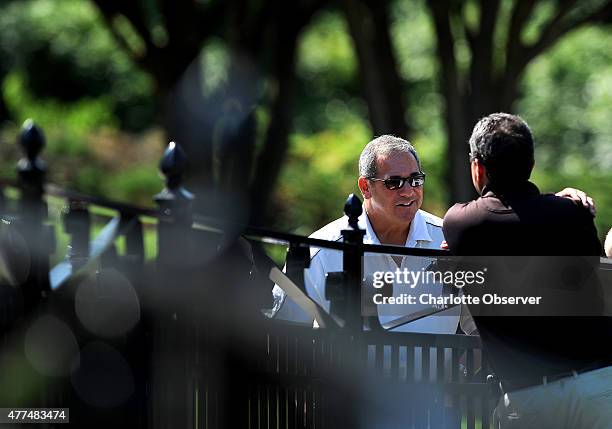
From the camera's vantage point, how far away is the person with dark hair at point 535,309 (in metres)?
3.51

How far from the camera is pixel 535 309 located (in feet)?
11.5

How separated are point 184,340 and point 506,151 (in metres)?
1.42

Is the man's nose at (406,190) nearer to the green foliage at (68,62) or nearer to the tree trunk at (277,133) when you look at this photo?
the tree trunk at (277,133)

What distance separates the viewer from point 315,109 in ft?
109

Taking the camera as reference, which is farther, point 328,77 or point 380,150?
point 328,77

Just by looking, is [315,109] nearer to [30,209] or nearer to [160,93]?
[160,93]

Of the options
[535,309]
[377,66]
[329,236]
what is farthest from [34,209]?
[377,66]

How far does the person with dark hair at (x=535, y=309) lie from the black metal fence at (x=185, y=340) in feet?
1.11

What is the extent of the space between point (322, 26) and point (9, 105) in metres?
9.59

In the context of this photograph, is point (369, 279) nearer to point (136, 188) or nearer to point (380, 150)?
point (380, 150)

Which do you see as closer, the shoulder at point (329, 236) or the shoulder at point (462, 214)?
the shoulder at point (462, 214)

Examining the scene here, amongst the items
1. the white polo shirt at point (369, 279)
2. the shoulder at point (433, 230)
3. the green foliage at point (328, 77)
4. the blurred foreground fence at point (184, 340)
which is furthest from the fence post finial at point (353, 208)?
the green foliage at point (328, 77)

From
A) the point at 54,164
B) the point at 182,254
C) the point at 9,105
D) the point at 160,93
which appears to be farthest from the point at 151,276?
the point at 9,105

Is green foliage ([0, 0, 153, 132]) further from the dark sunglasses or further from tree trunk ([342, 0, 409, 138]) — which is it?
the dark sunglasses
